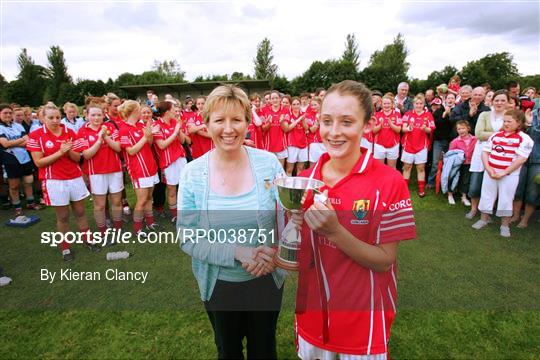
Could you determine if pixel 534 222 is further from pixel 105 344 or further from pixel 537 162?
pixel 105 344

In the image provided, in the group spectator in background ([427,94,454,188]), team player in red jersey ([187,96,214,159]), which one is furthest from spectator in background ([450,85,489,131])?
team player in red jersey ([187,96,214,159])

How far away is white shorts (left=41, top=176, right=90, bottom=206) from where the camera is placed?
4.69 meters

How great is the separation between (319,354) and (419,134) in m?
7.21

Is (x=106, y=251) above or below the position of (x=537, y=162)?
below

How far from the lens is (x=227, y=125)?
191cm

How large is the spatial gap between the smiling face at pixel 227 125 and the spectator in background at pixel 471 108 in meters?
7.41

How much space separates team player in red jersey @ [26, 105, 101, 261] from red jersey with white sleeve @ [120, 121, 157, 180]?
0.74 metres

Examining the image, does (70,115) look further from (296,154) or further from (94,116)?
(296,154)

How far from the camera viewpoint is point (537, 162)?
567 cm

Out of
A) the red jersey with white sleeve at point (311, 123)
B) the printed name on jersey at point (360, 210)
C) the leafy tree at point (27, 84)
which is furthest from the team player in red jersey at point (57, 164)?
the leafy tree at point (27, 84)

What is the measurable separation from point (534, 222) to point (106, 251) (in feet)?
26.0

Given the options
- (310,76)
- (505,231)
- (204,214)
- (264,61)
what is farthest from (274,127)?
(264,61)

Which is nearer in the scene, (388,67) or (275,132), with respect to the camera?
(275,132)

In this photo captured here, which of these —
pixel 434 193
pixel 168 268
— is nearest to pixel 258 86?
pixel 434 193
